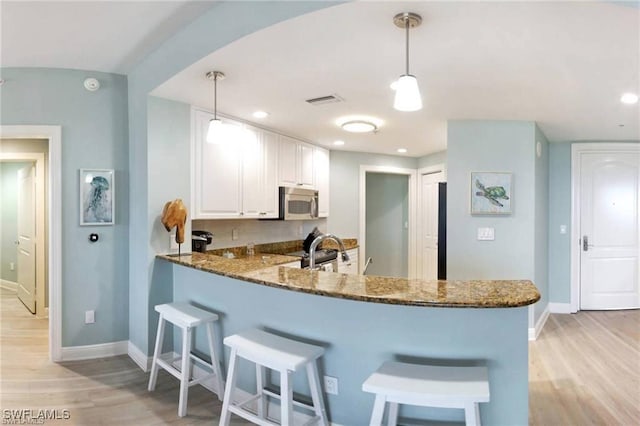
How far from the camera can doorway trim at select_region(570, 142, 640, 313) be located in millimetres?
4766

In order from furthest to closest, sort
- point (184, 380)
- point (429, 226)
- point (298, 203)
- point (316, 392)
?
point (429, 226) → point (298, 203) → point (184, 380) → point (316, 392)

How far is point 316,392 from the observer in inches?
74.8

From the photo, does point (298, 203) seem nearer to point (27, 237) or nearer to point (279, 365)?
point (279, 365)

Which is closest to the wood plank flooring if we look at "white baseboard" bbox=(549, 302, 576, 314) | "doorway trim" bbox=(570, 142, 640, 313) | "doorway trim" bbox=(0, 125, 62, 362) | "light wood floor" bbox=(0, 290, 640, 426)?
"light wood floor" bbox=(0, 290, 640, 426)

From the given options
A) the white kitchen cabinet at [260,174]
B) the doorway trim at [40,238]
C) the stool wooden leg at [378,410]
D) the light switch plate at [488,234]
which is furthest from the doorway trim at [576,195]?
the doorway trim at [40,238]

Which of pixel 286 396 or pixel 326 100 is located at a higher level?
pixel 326 100

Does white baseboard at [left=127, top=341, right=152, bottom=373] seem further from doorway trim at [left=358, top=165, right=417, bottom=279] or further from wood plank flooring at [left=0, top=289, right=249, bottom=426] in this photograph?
doorway trim at [left=358, top=165, right=417, bottom=279]

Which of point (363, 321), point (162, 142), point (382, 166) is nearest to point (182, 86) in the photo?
point (162, 142)

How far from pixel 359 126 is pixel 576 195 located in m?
3.18

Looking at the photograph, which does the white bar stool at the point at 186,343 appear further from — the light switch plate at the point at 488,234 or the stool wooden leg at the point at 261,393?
the light switch plate at the point at 488,234

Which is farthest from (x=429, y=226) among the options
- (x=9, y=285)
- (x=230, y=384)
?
(x=9, y=285)

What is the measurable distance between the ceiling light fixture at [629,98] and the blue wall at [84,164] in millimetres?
4028

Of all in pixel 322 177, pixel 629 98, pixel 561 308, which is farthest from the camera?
pixel 322 177

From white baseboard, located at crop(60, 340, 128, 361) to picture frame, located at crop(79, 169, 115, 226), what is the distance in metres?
1.03
